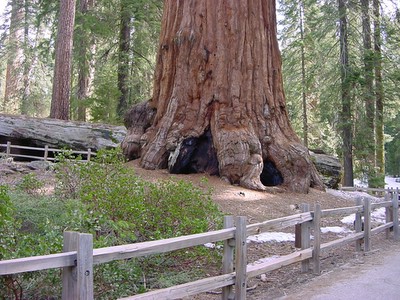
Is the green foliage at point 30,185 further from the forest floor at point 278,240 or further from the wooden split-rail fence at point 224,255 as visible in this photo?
the wooden split-rail fence at point 224,255

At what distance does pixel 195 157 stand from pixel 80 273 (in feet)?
35.1

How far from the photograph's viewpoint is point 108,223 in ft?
20.0

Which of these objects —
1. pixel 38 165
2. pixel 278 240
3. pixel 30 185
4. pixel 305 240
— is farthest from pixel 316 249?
pixel 38 165

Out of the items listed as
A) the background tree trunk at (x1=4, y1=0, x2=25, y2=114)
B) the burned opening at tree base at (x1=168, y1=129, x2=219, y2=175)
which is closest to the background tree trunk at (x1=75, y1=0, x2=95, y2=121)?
the background tree trunk at (x1=4, y1=0, x2=25, y2=114)

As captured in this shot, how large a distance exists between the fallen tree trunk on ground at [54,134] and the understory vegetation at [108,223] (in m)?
11.0

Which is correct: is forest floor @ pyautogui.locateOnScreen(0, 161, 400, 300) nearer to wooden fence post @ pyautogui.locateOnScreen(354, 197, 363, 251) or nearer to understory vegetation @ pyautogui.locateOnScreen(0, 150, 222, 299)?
wooden fence post @ pyautogui.locateOnScreen(354, 197, 363, 251)

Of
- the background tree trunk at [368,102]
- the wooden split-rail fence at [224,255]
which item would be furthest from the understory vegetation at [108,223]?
the background tree trunk at [368,102]

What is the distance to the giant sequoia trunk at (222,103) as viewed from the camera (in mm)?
13867

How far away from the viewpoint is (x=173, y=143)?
547 inches

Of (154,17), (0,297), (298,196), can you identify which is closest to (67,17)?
(154,17)

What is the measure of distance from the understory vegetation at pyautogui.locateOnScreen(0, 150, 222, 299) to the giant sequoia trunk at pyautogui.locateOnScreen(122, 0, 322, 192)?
5.60 meters

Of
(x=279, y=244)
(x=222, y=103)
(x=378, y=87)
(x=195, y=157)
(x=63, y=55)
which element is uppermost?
(x=63, y=55)

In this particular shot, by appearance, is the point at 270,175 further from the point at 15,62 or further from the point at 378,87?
the point at 15,62

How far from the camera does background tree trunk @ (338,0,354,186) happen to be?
23.7 m
